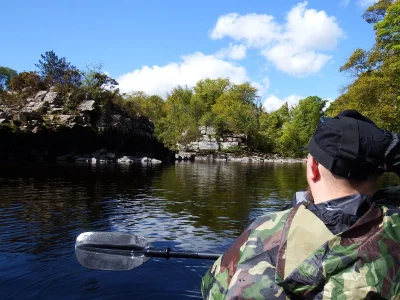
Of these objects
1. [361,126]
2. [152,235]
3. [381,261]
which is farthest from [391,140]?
[152,235]

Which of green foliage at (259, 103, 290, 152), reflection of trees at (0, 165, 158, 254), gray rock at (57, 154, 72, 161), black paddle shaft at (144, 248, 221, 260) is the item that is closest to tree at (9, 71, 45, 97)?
gray rock at (57, 154, 72, 161)

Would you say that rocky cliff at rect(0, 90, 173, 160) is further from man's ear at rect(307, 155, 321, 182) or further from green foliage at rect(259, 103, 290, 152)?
man's ear at rect(307, 155, 321, 182)

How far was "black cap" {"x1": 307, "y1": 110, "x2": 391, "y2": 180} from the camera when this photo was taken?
1812 millimetres

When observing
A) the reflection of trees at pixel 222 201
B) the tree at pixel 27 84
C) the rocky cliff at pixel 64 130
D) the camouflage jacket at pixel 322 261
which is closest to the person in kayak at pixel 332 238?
the camouflage jacket at pixel 322 261

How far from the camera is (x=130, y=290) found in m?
5.71

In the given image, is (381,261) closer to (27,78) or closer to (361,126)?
(361,126)

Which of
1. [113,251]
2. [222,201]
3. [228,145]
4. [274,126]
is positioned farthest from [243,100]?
[113,251]

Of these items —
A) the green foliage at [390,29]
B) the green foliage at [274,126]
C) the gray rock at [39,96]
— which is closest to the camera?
the green foliage at [390,29]

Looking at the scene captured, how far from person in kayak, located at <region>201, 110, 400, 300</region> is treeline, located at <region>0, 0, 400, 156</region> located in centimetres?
3015

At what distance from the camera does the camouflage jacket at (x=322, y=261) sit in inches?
63.5

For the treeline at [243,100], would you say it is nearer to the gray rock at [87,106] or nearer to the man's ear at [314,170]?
the gray rock at [87,106]

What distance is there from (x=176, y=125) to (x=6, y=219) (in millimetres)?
65965

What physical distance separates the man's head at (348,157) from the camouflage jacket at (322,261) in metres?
0.18

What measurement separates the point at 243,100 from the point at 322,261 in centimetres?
8945
